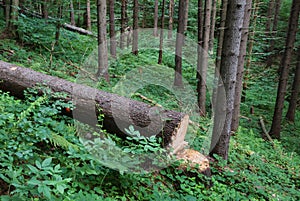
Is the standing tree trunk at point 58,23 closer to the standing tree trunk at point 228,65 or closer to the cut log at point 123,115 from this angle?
the cut log at point 123,115

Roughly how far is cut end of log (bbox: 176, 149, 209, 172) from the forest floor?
0.16 meters

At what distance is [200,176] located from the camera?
4.02 m

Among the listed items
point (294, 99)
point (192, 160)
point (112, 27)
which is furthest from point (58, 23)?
point (294, 99)

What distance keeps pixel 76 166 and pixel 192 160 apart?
2.28 meters

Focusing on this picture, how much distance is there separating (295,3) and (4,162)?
11132 mm

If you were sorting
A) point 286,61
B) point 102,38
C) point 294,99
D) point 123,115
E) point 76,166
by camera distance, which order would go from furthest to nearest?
point 294,99
point 286,61
point 102,38
point 123,115
point 76,166

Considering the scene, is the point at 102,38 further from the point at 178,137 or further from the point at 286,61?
the point at 286,61

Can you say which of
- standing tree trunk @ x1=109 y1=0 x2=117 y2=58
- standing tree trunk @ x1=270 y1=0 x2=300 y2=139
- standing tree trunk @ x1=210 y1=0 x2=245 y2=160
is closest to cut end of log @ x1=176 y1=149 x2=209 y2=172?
standing tree trunk @ x1=210 y1=0 x2=245 y2=160

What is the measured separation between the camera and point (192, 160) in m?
4.38

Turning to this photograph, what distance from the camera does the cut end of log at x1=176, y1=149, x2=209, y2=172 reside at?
420 cm

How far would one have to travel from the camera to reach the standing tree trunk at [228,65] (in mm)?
4453

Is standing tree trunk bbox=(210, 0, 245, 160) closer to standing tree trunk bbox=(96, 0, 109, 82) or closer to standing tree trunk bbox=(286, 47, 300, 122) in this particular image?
standing tree trunk bbox=(96, 0, 109, 82)

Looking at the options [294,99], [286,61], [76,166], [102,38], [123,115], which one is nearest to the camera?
[76,166]

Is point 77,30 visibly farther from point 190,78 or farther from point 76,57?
point 190,78
